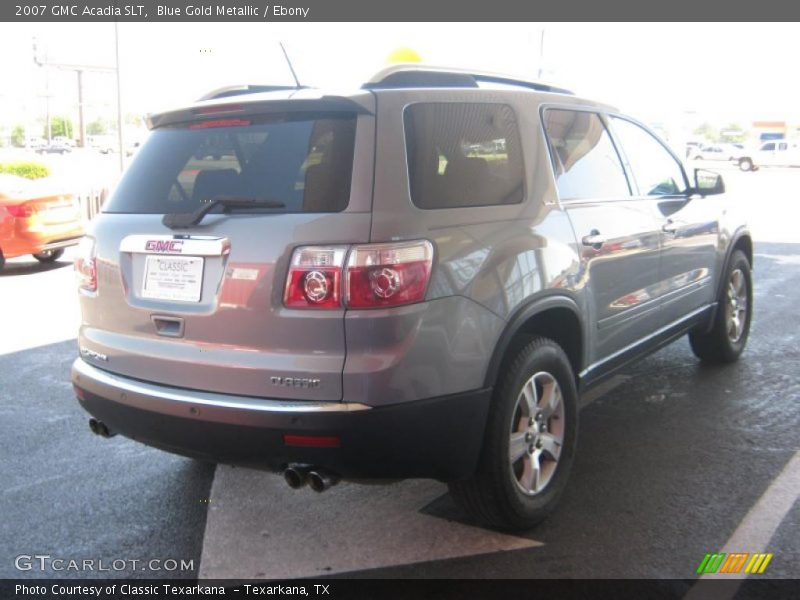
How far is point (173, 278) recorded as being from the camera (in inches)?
119

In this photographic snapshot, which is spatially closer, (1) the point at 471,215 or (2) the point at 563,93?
(1) the point at 471,215

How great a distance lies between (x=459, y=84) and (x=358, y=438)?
158cm

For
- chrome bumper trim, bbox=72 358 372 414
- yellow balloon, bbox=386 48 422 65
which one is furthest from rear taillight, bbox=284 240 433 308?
yellow balloon, bbox=386 48 422 65

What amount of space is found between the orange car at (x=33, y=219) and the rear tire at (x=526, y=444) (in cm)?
850

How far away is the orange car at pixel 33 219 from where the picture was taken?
10039mm

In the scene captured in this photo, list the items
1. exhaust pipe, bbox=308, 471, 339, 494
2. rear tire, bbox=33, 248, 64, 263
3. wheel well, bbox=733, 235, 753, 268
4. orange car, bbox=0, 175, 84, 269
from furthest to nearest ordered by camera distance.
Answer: rear tire, bbox=33, 248, 64, 263
orange car, bbox=0, 175, 84, 269
wheel well, bbox=733, 235, 753, 268
exhaust pipe, bbox=308, 471, 339, 494

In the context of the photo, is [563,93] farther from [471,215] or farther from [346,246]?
[346,246]

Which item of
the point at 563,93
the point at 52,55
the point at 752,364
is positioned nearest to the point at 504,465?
the point at 563,93

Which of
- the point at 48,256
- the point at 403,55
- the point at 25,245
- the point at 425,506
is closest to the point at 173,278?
the point at 425,506

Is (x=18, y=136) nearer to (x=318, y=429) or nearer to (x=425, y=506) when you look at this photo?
(x=425, y=506)

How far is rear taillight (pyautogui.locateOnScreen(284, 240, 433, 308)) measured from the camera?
2740 millimetres

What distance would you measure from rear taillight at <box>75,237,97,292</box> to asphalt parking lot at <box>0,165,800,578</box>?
3.51 ft

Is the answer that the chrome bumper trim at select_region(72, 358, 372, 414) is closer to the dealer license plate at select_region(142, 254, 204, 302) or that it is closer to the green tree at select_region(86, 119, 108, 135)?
the dealer license plate at select_region(142, 254, 204, 302)

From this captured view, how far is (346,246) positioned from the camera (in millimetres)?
2758
